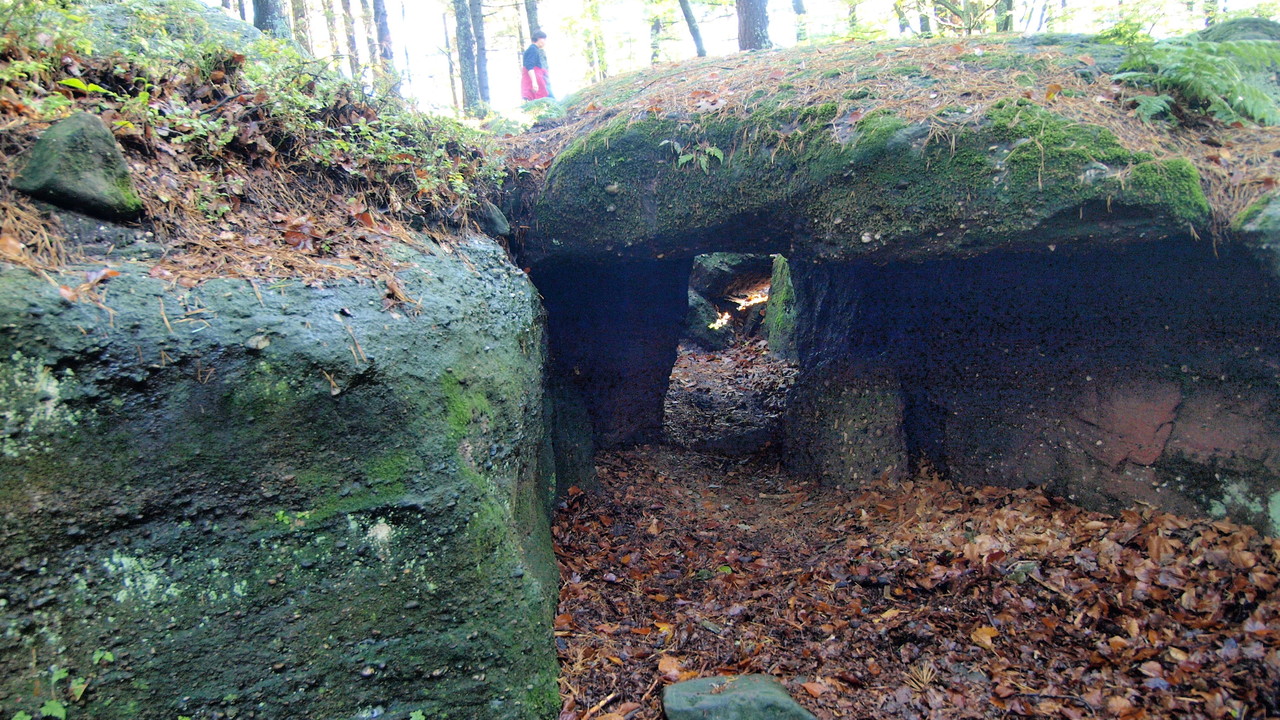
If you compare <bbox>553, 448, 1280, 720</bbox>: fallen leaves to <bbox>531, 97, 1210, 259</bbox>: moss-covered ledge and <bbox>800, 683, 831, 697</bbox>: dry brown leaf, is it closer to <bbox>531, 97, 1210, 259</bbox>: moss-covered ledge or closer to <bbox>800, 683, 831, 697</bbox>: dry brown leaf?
<bbox>800, 683, 831, 697</bbox>: dry brown leaf

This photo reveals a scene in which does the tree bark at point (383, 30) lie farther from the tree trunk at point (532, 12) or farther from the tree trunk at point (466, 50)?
the tree trunk at point (532, 12)

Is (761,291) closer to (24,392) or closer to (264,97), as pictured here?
(264,97)

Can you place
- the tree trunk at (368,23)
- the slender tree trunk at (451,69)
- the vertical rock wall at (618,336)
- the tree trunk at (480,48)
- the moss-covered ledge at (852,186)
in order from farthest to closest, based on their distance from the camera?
the slender tree trunk at (451,69), the tree trunk at (368,23), the tree trunk at (480,48), the vertical rock wall at (618,336), the moss-covered ledge at (852,186)

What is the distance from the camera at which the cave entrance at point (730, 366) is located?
8.36 metres


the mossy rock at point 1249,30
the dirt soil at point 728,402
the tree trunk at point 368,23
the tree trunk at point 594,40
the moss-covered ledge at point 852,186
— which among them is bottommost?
the dirt soil at point 728,402

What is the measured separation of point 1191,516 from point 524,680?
4.75 metres

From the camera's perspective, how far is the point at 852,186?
500 centimetres

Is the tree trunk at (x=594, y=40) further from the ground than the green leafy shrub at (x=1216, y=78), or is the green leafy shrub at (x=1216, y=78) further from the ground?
the tree trunk at (x=594, y=40)

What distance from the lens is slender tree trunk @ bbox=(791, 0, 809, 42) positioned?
52.0 feet

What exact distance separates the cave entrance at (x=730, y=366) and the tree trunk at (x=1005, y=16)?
485cm

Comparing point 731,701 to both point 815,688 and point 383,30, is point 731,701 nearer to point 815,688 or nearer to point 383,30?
point 815,688

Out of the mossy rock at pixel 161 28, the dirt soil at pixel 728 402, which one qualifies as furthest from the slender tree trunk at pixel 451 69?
the mossy rock at pixel 161 28

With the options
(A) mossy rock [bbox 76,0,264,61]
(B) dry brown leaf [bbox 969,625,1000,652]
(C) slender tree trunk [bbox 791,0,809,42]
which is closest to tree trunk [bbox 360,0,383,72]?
(C) slender tree trunk [bbox 791,0,809,42]

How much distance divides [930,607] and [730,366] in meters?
7.36
